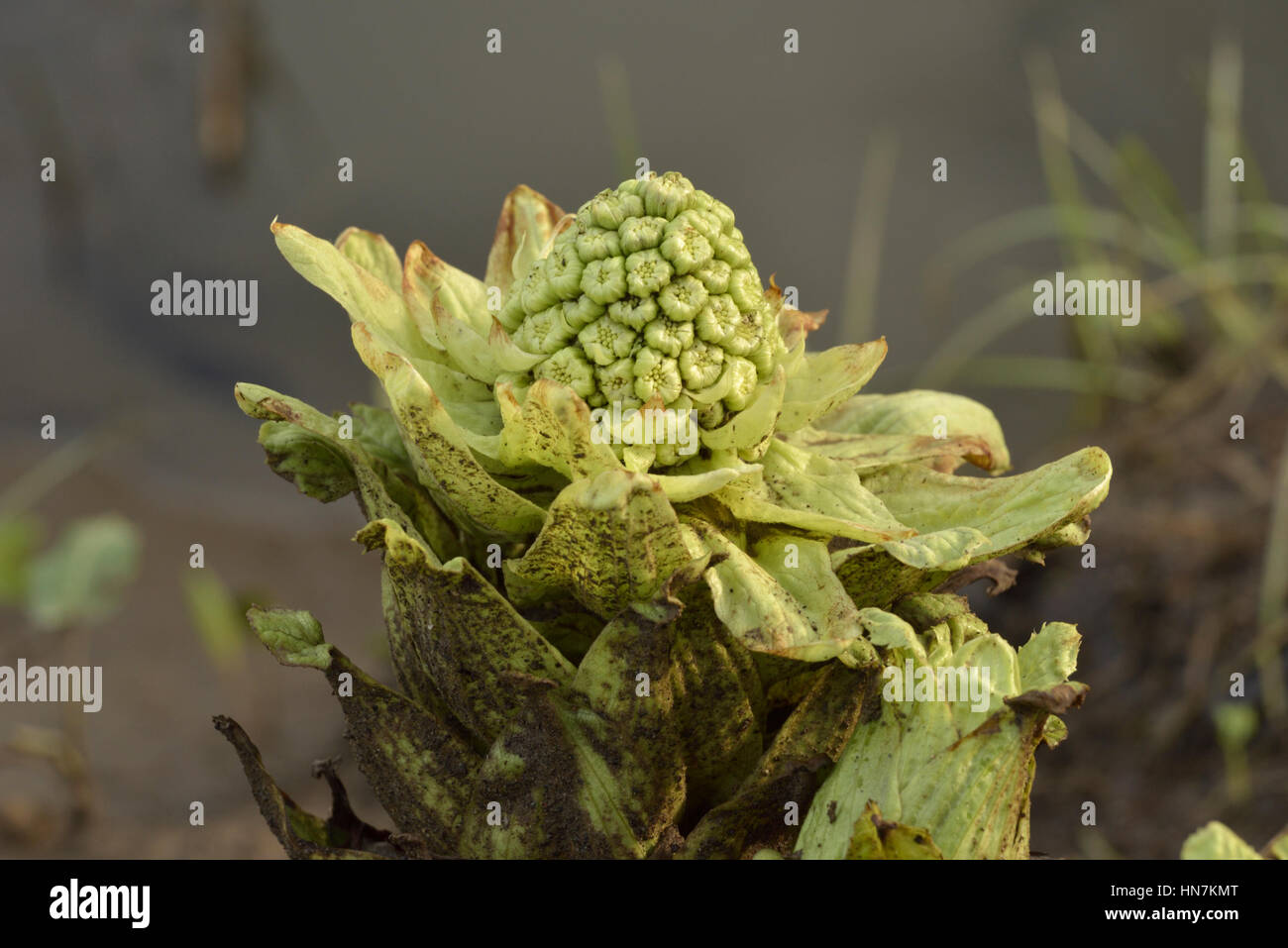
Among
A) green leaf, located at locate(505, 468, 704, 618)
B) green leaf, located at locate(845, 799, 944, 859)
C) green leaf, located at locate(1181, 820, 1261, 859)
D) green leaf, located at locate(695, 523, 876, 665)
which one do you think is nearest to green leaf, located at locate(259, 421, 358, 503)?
green leaf, located at locate(505, 468, 704, 618)

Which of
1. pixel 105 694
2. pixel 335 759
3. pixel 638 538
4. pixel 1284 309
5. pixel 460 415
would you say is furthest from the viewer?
pixel 105 694

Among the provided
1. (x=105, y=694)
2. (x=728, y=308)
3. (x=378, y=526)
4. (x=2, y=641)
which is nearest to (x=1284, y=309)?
(x=728, y=308)

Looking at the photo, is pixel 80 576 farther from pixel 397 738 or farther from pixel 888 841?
pixel 888 841

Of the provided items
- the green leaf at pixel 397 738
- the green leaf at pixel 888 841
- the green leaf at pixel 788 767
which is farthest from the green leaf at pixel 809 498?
the green leaf at pixel 397 738

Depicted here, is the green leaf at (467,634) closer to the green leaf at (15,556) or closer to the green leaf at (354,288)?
the green leaf at (354,288)

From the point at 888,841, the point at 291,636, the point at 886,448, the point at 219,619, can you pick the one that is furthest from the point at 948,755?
the point at 219,619
